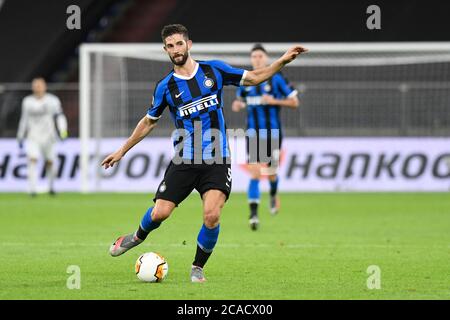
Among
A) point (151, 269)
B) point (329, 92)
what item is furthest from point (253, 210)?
point (329, 92)

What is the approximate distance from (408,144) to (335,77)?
2.47 metres

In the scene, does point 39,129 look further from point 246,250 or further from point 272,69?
point 272,69

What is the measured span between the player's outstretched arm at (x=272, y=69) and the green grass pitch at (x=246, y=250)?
165 cm

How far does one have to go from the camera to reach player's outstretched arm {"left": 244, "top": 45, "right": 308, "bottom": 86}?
7981 millimetres

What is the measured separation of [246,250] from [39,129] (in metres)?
9.99

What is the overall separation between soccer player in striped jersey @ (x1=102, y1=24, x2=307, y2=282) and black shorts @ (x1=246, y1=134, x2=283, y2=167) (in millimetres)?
5416

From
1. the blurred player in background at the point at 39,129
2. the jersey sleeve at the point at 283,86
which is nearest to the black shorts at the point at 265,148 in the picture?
the jersey sleeve at the point at 283,86

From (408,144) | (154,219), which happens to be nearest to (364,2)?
(408,144)

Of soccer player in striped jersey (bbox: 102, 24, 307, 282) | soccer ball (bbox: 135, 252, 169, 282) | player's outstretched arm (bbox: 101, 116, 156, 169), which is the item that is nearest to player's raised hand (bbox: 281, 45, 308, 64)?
soccer player in striped jersey (bbox: 102, 24, 307, 282)

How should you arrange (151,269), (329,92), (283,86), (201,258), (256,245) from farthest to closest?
(329,92) < (283,86) < (256,245) < (201,258) < (151,269)

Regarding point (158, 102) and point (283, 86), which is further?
point (283, 86)

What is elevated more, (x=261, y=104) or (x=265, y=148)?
(x=261, y=104)

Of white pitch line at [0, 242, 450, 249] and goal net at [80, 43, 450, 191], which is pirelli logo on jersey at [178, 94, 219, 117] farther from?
goal net at [80, 43, 450, 191]

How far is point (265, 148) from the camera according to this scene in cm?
1434
